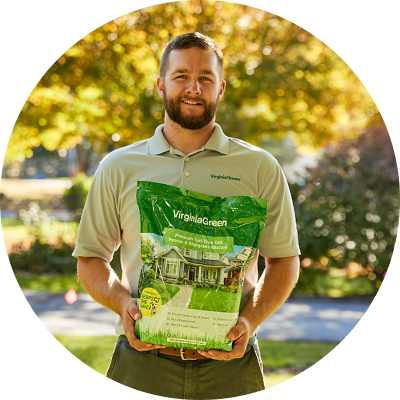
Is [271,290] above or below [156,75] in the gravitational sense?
below

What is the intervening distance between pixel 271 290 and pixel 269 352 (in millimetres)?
3021

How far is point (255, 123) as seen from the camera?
292 inches

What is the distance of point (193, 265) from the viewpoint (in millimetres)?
1538

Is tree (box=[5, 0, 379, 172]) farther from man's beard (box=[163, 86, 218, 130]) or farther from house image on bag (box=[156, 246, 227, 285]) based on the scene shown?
house image on bag (box=[156, 246, 227, 285])

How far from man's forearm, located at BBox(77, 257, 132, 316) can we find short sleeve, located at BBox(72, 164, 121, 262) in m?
0.05

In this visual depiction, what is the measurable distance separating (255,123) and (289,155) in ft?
50.6

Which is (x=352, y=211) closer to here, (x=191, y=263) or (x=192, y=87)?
(x=192, y=87)

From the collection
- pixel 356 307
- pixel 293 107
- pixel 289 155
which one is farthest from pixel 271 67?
pixel 289 155

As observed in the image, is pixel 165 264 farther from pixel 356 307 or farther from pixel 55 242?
pixel 55 242

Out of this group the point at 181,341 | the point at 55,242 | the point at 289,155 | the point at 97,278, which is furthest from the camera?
the point at 289,155

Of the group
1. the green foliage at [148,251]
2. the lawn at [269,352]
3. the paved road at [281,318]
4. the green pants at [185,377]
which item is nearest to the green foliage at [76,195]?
the paved road at [281,318]

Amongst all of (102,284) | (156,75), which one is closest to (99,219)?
(102,284)

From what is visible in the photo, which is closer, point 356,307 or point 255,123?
point 356,307

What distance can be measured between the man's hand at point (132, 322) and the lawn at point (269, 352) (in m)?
2.55
